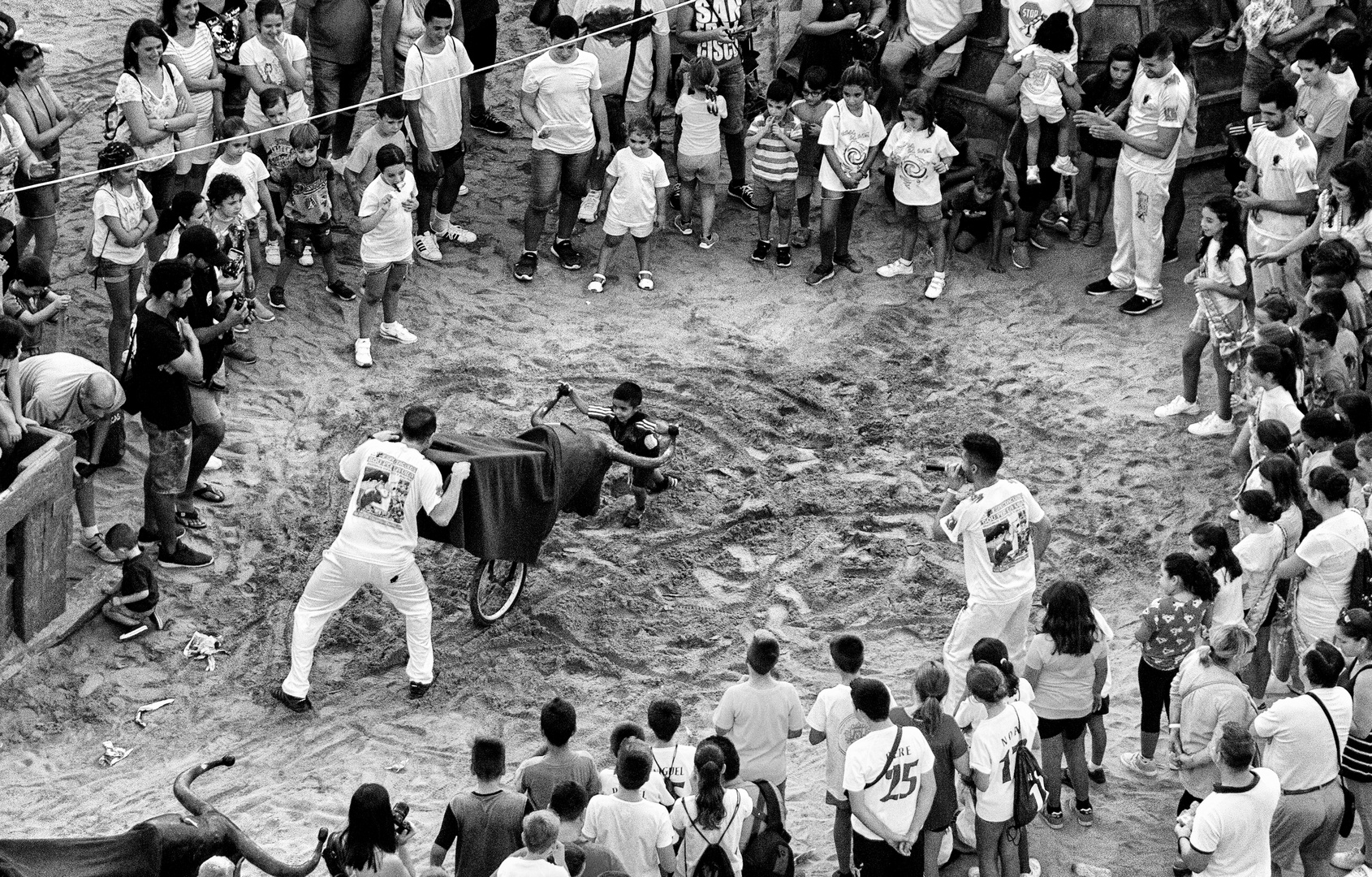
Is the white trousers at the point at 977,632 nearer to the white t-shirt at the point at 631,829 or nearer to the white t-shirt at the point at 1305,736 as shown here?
the white t-shirt at the point at 1305,736

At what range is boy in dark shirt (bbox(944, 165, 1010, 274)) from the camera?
13.4m

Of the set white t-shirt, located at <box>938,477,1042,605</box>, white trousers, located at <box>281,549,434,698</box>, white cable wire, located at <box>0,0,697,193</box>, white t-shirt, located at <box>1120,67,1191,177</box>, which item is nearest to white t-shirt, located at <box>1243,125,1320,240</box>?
white t-shirt, located at <box>1120,67,1191,177</box>

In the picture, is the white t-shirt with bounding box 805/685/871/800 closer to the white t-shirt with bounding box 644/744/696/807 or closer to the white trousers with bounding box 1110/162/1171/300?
the white t-shirt with bounding box 644/744/696/807

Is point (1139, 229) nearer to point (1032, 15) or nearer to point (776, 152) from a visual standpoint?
point (1032, 15)

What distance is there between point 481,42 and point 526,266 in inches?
84.4

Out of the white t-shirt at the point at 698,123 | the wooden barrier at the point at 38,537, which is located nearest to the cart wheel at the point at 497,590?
the wooden barrier at the point at 38,537

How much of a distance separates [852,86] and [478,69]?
2.78m

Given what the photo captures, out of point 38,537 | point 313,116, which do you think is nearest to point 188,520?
point 38,537

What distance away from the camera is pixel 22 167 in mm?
11555

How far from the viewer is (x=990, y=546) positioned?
880 centimetres

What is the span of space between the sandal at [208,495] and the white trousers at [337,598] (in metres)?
1.79

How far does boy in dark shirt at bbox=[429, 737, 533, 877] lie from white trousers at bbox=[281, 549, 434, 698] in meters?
2.25

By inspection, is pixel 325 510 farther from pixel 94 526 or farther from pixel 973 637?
pixel 973 637

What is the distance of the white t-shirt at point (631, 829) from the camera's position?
7.11 metres
